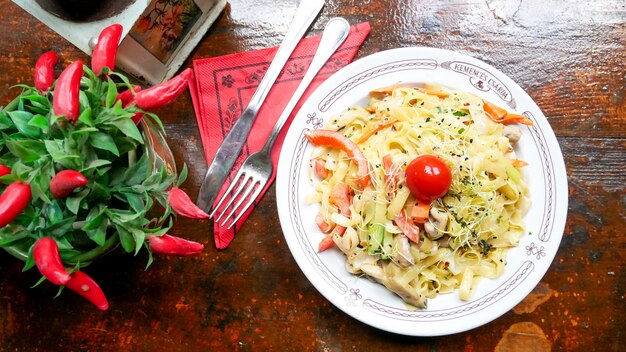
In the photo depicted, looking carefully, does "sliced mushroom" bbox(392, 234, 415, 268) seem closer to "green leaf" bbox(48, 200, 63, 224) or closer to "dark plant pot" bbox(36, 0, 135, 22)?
"green leaf" bbox(48, 200, 63, 224)

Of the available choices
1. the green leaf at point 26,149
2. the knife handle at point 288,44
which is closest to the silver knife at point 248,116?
the knife handle at point 288,44

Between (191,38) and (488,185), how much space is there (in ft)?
4.14

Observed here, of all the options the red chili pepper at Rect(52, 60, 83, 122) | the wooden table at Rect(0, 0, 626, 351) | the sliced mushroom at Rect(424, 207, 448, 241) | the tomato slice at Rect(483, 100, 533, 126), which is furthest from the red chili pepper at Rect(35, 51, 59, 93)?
the tomato slice at Rect(483, 100, 533, 126)

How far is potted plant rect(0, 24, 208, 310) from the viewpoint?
112 centimetres

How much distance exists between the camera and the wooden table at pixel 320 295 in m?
1.96

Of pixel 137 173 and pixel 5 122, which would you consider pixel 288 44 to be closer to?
pixel 137 173

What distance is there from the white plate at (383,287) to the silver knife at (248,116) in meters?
0.24

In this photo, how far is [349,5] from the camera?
6.95 ft

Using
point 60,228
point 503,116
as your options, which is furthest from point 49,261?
point 503,116

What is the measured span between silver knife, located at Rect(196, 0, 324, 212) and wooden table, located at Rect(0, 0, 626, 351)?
9cm

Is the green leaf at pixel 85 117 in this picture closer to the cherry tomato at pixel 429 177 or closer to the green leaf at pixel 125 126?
the green leaf at pixel 125 126

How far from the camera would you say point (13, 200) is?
1062 mm

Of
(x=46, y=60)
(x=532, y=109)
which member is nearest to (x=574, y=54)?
(x=532, y=109)

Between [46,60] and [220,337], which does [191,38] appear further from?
[220,337]
